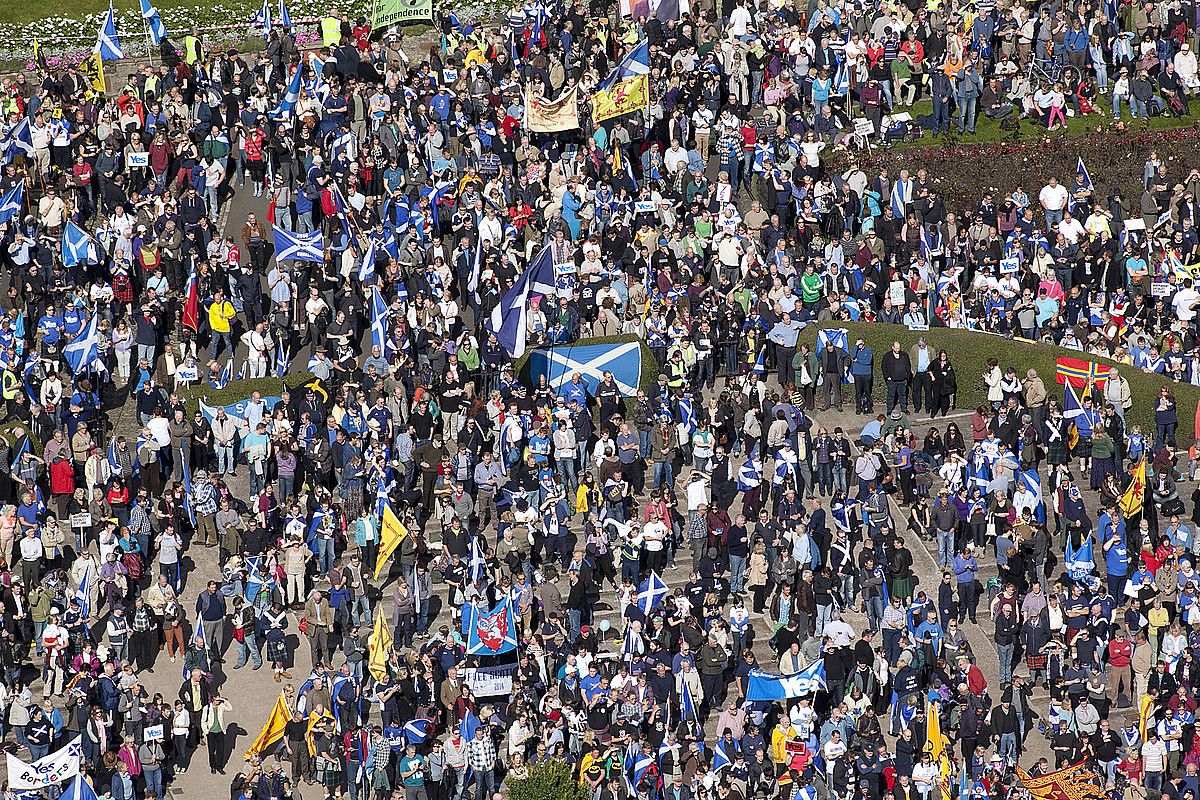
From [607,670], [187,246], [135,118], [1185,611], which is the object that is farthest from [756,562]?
[135,118]

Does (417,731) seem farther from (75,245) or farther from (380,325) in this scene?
(75,245)

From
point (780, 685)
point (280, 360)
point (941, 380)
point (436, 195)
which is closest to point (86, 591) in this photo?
point (280, 360)

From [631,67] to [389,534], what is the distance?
1315cm

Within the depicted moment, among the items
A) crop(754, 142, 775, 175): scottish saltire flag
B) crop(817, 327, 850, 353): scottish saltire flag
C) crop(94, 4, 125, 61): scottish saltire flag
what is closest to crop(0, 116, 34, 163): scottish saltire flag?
crop(94, 4, 125, 61): scottish saltire flag

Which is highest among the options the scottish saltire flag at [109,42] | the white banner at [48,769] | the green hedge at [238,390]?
the scottish saltire flag at [109,42]

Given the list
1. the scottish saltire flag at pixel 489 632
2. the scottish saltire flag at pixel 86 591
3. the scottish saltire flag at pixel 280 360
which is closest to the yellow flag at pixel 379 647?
the scottish saltire flag at pixel 489 632

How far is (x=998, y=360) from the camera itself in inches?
1906

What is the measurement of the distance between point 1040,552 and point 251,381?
1351 centimetres

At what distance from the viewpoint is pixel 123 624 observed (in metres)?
43.0

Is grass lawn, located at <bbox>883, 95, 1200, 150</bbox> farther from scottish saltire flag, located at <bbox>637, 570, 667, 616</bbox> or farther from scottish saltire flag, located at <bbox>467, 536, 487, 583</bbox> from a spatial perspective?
scottish saltire flag, located at <bbox>467, 536, 487, 583</bbox>

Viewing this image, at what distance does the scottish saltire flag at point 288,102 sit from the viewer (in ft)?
176

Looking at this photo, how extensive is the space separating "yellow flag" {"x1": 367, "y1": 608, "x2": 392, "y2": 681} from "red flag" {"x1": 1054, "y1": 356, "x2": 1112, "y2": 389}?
1247 cm

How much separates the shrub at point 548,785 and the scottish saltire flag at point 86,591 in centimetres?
774

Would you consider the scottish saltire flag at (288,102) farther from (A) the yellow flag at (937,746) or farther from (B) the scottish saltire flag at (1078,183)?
(A) the yellow flag at (937,746)
